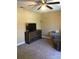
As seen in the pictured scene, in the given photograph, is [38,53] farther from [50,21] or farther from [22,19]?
[50,21]

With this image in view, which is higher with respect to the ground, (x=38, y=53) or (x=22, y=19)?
(x=22, y=19)

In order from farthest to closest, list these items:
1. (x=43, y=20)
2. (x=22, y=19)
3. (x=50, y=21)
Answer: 1. (x=43, y=20)
2. (x=50, y=21)
3. (x=22, y=19)

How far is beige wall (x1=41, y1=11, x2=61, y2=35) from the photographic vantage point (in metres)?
8.12

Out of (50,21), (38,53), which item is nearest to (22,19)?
(38,53)

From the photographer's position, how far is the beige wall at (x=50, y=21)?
8125mm

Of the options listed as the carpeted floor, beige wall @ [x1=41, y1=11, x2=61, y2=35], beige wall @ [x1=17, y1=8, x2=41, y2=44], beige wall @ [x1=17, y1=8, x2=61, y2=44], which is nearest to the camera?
the carpeted floor

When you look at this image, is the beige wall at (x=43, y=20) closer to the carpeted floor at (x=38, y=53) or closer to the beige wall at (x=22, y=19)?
the beige wall at (x=22, y=19)

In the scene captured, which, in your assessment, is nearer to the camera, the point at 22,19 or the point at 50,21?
the point at 22,19

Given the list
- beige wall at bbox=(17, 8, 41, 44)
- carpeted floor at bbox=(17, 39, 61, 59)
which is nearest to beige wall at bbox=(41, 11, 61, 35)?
beige wall at bbox=(17, 8, 41, 44)

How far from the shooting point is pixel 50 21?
848cm

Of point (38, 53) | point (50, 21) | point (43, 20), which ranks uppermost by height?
point (43, 20)

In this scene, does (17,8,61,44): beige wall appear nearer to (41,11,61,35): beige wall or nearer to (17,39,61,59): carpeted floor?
(41,11,61,35): beige wall
